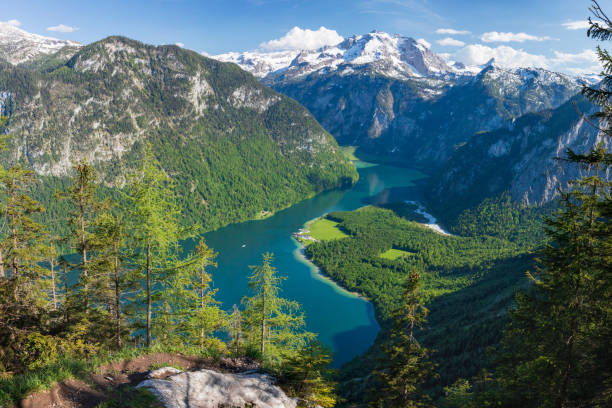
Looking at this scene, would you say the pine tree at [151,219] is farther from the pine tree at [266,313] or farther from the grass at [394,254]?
the grass at [394,254]

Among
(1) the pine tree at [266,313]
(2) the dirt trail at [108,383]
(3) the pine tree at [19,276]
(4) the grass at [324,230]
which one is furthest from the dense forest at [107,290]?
(4) the grass at [324,230]

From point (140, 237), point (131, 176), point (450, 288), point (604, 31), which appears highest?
→ point (604, 31)

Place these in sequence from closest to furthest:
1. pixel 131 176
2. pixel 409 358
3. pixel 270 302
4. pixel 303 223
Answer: pixel 131 176
pixel 409 358
pixel 270 302
pixel 303 223

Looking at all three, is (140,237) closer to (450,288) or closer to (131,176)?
(131,176)

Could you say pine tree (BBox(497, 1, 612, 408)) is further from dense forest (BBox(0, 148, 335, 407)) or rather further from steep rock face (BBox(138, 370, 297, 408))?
steep rock face (BBox(138, 370, 297, 408))

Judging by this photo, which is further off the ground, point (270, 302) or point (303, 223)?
point (270, 302)

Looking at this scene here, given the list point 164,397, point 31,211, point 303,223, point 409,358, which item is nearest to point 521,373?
point 409,358
